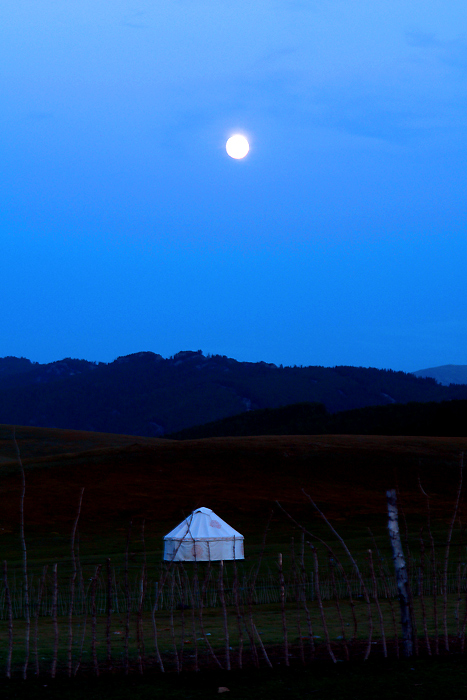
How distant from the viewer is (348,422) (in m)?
90.4

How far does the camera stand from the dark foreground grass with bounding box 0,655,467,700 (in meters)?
5.90

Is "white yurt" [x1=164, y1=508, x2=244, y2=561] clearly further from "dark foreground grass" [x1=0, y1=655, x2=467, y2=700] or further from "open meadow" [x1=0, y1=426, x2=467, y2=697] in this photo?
"dark foreground grass" [x1=0, y1=655, x2=467, y2=700]

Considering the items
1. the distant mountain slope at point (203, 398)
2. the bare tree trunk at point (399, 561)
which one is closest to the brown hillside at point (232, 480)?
the bare tree trunk at point (399, 561)

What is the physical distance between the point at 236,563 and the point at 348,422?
240ft

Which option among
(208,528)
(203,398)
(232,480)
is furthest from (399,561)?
(203,398)

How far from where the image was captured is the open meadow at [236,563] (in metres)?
7.25

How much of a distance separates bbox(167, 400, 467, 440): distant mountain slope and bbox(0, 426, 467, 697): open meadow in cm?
2026

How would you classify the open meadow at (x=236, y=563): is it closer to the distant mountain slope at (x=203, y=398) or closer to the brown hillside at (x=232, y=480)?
the brown hillside at (x=232, y=480)

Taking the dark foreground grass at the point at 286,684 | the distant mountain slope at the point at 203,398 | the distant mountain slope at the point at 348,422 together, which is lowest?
the dark foreground grass at the point at 286,684

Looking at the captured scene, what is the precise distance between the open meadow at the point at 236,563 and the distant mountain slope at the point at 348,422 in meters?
20.3

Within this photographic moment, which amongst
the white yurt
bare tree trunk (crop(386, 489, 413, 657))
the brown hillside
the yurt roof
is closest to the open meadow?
the brown hillside

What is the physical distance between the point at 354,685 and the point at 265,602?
8710 mm

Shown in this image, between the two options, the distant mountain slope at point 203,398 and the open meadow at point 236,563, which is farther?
the distant mountain slope at point 203,398

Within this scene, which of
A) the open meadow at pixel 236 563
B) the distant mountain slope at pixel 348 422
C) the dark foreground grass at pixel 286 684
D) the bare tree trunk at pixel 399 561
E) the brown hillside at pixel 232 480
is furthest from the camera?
the distant mountain slope at pixel 348 422
